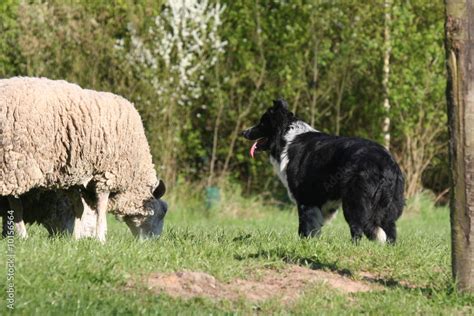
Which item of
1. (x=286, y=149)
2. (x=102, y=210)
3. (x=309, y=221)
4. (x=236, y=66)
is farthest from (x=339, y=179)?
(x=236, y=66)

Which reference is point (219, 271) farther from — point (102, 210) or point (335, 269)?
point (102, 210)

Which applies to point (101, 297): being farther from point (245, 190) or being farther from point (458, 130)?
point (245, 190)

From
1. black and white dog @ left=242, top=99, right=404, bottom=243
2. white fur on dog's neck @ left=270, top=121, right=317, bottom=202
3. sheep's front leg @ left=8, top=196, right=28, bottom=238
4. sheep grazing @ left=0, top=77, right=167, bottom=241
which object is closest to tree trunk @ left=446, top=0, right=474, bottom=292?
black and white dog @ left=242, top=99, right=404, bottom=243

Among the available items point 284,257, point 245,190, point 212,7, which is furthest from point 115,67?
point 284,257

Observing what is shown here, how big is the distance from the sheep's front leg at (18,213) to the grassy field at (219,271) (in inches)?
37.3

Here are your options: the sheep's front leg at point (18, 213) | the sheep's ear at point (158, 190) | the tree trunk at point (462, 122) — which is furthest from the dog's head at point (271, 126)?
the tree trunk at point (462, 122)

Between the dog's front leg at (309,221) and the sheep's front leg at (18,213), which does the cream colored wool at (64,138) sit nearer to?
the sheep's front leg at (18,213)

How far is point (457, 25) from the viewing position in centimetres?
677

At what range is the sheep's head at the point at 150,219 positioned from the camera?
10.1 metres

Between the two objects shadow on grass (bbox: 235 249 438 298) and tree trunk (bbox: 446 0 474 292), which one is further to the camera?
shadow on grass (bbox: 235 249 438 298)

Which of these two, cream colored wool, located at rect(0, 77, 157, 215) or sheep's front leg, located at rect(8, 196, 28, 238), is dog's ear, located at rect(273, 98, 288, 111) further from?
sheep's front leg, located at rect(8, 196, 28, 238)

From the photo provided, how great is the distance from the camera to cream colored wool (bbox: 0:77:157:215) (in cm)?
859

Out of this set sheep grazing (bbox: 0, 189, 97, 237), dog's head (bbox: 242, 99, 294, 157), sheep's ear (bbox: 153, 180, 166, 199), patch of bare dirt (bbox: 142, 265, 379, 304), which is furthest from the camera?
dog's head (bbox: 242, 99, 294, 157)

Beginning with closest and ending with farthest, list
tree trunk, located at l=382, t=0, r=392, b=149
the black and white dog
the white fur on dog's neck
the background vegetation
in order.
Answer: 1. the black and white dog
2. the white fur on dog's neck
3. the background vegetation
4. tree trunk, located at l=382, t=0, r=392, b=149
